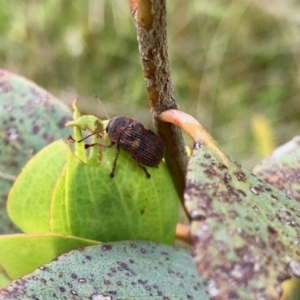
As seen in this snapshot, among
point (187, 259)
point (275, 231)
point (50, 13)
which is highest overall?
point (50, 13)

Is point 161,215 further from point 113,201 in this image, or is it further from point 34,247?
point 34,247

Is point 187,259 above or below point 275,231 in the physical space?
below

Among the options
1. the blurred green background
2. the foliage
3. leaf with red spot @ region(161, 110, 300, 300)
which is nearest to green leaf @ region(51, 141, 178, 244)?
the foliage

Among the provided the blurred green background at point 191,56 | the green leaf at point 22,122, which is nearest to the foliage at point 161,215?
the green leaf at point 22,122

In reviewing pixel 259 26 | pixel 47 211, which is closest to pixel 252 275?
pixel 47 211

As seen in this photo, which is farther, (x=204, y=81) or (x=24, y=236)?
(x=204, y=81)

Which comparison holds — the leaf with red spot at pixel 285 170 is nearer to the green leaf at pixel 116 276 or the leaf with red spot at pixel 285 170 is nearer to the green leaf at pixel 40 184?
the green leaf at pixel 116 276

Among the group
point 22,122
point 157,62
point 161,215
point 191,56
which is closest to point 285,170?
point 161,215

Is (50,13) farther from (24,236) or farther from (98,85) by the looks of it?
(24,236)
